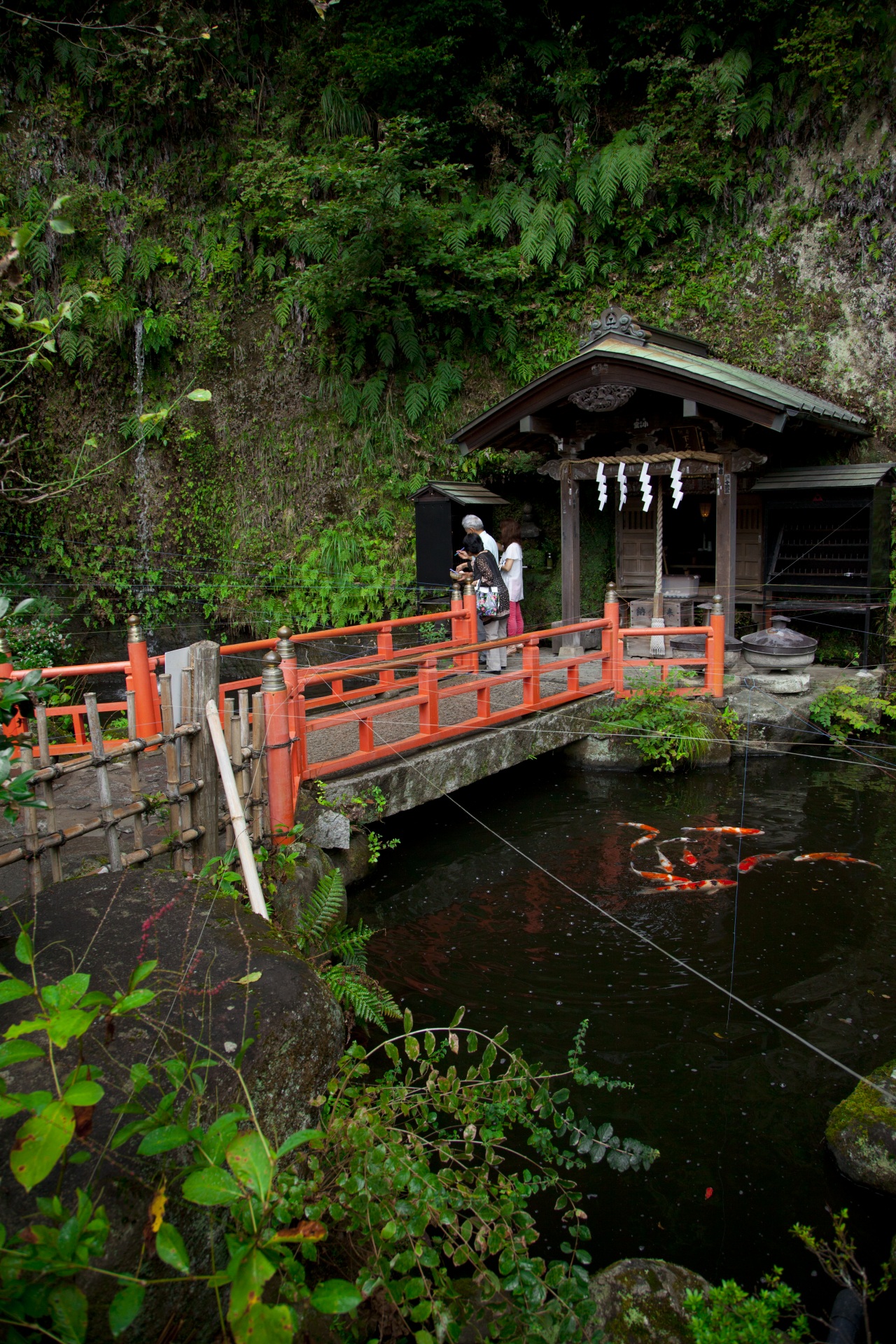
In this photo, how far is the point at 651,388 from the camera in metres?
11.2

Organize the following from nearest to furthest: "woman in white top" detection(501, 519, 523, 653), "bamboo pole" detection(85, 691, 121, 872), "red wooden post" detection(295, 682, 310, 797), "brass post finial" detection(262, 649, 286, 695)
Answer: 1. "bamboo pole" detection(85, 691, 121, 872)
2. "brass post finial" detection(262, 649, 286, 695)
3. "red wooden post" detection(295, 682, 310, 797)
4. "woman in white top" detection(501, 519, 523, 653)

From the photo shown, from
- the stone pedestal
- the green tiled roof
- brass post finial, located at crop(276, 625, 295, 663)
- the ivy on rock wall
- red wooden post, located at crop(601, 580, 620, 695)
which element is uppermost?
the ivy on rock wall

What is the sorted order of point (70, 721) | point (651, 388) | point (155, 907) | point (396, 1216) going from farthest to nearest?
point (70, 721), point (651, 388), point (155, 907), point (396, 1216)

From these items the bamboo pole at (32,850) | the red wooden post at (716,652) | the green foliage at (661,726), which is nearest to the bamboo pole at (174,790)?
the bamboo pole at (32,850)

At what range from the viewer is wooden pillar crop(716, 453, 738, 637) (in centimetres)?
1168

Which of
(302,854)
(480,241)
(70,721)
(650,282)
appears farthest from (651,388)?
(70,721)

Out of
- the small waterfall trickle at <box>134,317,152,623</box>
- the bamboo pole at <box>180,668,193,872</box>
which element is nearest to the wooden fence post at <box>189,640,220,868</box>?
the bamboo pole at <box>180,668,193,872</box>

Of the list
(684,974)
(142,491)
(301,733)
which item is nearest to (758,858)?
(684,974)

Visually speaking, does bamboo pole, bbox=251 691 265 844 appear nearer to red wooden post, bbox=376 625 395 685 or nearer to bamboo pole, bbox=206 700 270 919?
bamboo pole, bbox=206 700 270 919

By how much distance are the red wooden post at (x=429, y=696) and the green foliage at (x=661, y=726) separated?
9.24 ft

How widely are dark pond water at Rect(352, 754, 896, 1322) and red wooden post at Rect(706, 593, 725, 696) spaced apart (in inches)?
50.9

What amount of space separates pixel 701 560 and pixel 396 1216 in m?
13.3

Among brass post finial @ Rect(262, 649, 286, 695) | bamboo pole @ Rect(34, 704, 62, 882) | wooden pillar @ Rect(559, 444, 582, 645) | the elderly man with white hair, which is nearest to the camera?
bamboo pole @ Rect(34, 704, 62, 882)

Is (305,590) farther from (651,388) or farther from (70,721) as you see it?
(651,388)
